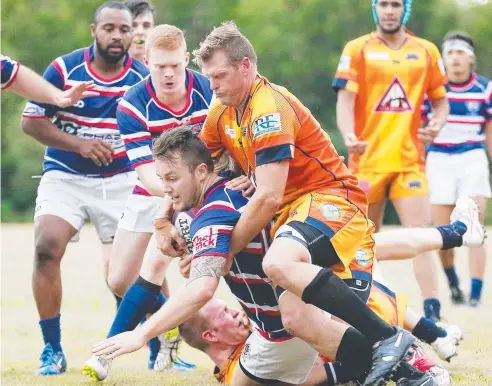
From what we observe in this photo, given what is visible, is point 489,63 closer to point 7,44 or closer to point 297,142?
point 7,44

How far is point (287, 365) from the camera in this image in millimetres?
4961

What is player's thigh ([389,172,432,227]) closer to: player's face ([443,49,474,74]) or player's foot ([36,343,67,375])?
→ player's face ([443,49,474,74])

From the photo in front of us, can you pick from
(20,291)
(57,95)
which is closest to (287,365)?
(57,95)

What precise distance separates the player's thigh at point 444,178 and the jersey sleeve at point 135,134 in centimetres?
407

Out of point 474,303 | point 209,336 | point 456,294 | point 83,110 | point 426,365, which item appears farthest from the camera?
point 456,294

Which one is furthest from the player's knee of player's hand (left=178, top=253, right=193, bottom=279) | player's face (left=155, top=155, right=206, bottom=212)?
player's face (left=155, top=155, right=206, bottom=212)

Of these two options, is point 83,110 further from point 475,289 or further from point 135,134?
point 475,289

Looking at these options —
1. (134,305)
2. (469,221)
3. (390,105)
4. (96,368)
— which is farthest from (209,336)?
(390,105)

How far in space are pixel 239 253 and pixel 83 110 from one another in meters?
2.12

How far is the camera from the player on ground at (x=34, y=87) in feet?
19.7

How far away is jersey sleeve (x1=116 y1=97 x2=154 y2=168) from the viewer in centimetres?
567

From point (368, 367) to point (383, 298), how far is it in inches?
37.2

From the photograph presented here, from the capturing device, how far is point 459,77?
913cm

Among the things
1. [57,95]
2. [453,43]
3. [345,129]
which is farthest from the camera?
[453,43]
